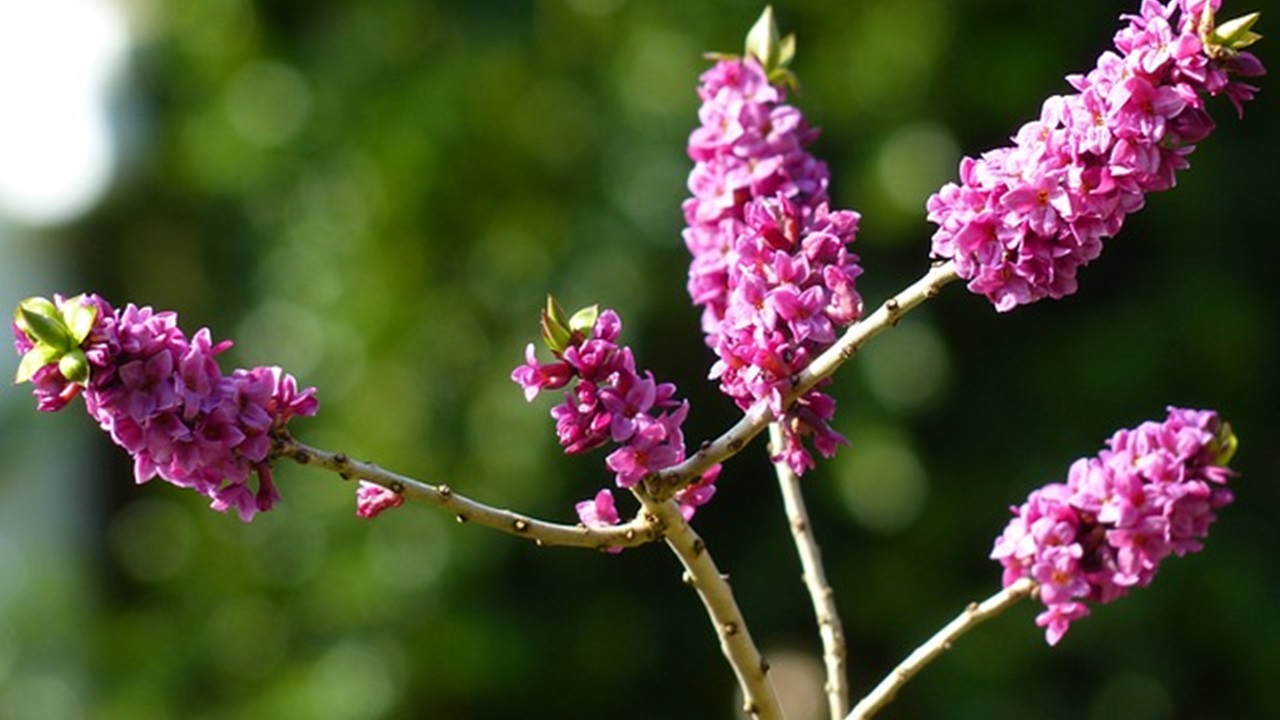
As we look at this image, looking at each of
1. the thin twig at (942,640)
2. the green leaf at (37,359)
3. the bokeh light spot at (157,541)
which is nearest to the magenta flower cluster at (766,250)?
the thin twig at (942,640)

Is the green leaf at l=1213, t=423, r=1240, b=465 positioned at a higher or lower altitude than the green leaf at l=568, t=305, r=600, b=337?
lower

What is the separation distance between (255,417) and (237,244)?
4.69 m

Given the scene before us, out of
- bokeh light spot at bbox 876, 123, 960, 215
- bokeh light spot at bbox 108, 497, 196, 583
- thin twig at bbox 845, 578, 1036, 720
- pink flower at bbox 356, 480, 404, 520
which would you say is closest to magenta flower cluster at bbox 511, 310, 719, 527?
pink flower at bbox 356, 480, 404, 520

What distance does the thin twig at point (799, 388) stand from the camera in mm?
1070

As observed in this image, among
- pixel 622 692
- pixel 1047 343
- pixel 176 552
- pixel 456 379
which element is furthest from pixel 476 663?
pixel 1047 343

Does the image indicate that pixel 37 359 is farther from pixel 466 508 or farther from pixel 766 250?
pixel 766 250

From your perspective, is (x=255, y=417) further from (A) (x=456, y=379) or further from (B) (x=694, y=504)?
(A) (x=456, y=379)

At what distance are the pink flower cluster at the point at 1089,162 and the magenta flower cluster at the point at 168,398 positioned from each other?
42 cm

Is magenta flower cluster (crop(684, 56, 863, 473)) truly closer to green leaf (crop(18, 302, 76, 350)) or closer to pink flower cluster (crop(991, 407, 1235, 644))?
pink flower cluster (crop(991, 407, 1235, 644))

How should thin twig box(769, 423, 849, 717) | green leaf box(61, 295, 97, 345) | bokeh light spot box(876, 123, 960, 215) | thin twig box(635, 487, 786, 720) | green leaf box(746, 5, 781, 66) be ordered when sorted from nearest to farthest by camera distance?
green leaf box(61, 295, 97, 345) → thin twig box(635, 487, 786, 720) → thin twig box(769, 423, 849, 717) → green leaf box(746, 5, 781, 66) → bokeh light spot box(876, 123, 960, 215)

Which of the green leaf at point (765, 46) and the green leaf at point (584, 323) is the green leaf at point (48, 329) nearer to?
the green leaf at point (584, 323)

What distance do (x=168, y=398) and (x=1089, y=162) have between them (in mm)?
530

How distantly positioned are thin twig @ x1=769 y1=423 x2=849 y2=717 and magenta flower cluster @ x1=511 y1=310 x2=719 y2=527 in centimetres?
16

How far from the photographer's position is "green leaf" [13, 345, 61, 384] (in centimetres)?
98
